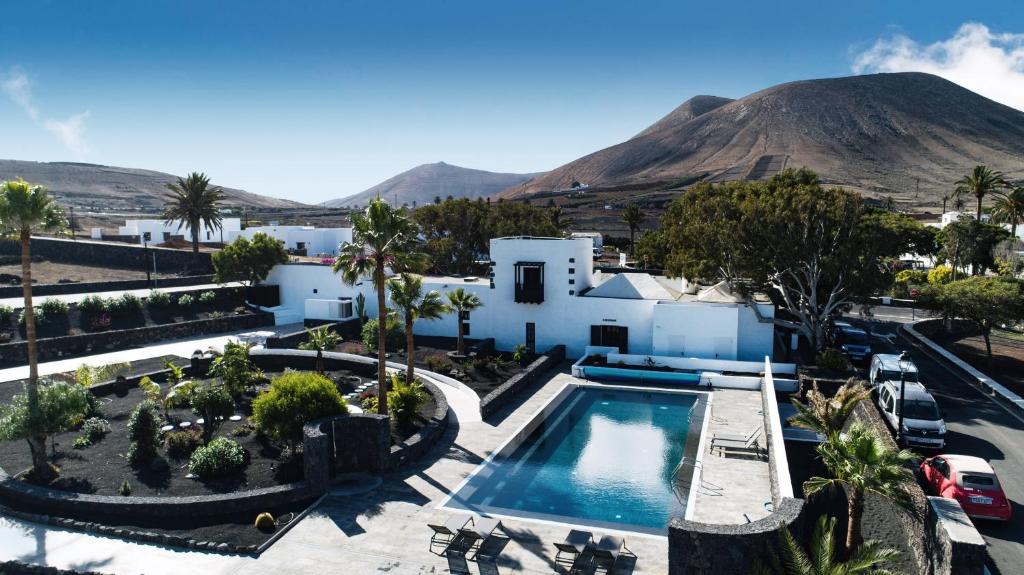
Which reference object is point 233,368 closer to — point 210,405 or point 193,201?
point 210,405

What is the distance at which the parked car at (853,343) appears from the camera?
2859 centimetres

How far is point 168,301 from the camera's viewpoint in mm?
35438

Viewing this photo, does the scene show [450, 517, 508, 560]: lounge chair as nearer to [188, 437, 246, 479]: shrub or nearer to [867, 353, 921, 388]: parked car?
[188, 437, 246, 479]: shrub

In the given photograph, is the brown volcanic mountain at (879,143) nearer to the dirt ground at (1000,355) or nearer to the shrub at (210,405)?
the dirt ground at (1000,355)

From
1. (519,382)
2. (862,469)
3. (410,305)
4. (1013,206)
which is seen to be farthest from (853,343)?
(1013,206)

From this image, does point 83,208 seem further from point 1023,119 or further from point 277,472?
point 1023,119

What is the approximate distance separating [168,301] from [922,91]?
229 metres

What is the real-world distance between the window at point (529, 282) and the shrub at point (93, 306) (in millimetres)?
21753

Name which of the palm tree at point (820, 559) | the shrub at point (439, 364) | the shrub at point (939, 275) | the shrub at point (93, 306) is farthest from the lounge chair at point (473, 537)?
the shrub at point (939, 275)

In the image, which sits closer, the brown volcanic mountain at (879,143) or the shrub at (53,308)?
the shrub at (53,308)

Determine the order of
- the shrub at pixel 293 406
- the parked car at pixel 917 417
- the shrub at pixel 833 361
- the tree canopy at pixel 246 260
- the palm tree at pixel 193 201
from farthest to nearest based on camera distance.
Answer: the palm tree at pixel 193 201 → the tree canopy at pixel 246 260 → the shrub at pixel 833 361 → the parked car at pixel 917 417 → the shrub at pixel 293 406

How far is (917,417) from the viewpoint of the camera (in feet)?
60.7

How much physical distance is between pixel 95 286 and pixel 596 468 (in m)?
36.2

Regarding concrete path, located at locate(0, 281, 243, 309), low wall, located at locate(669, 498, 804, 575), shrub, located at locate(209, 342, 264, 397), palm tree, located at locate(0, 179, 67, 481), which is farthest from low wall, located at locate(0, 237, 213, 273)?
low wall, located at locate(669, 498, 804, 575)
